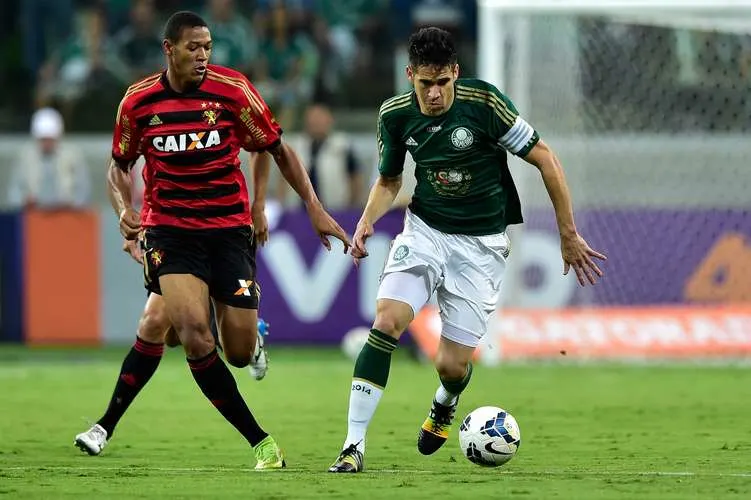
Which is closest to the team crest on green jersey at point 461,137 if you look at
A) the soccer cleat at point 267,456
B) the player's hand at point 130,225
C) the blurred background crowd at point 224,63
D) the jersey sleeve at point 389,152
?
the jersey sleeve at point 389,152

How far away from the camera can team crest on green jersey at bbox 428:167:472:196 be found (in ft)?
27.4

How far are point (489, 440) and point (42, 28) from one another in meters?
14.4

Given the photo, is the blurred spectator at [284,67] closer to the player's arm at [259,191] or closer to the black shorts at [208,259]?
the player's arm at [259,191]

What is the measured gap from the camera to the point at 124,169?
28.0ft

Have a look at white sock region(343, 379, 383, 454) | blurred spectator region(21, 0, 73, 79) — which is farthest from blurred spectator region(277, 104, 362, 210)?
white sock region(343, 379, 383, 454)

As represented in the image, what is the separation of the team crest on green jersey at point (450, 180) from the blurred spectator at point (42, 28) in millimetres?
13398

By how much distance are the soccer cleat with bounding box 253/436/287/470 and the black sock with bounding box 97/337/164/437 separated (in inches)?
47.4

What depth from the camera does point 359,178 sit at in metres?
17.9

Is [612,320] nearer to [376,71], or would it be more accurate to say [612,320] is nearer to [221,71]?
[376,71]

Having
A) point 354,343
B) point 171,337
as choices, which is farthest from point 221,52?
point 171,337

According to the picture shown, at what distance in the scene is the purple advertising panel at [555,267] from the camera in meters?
15.9

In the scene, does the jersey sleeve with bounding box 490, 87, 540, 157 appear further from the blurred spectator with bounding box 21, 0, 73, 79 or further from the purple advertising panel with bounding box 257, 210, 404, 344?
the blurred spectator with bounding box 21, 0, 73, 79

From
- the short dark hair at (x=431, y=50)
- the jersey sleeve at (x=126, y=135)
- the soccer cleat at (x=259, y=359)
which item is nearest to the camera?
the short dark hair at (x=431, y=50)

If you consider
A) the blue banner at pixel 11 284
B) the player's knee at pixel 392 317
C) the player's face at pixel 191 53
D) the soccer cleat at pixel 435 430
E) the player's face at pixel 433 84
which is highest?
the player's face at pixel 191 53
